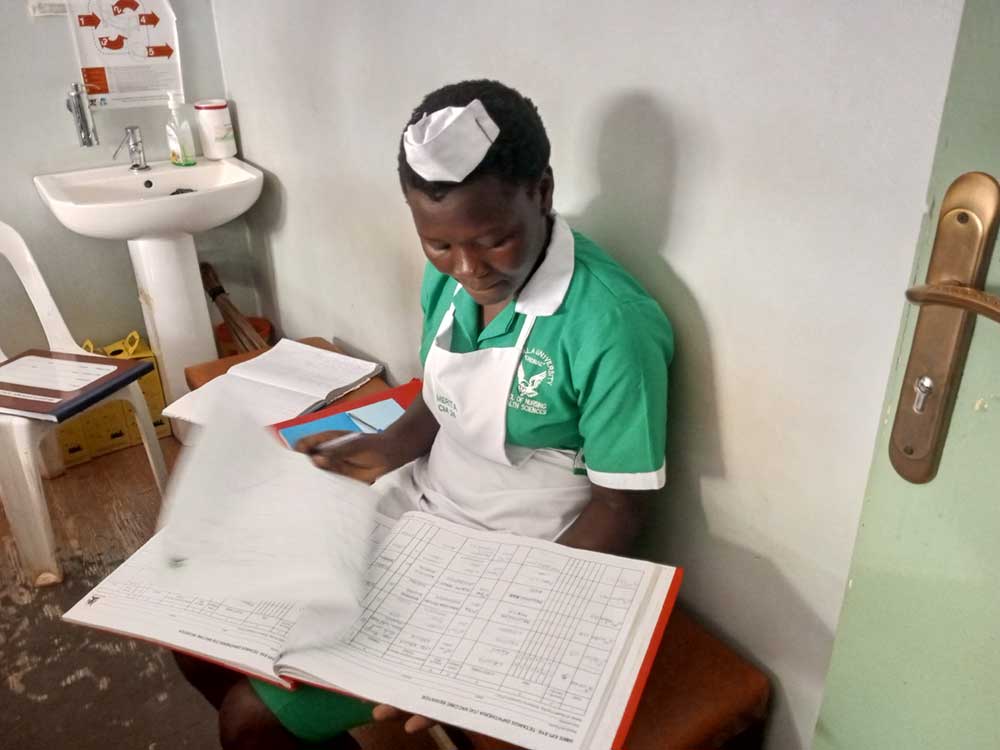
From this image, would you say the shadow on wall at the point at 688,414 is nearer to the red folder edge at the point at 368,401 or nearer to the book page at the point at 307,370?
the red folder edge at the point at 368,401

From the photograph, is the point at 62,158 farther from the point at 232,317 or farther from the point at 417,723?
the point at 417,723

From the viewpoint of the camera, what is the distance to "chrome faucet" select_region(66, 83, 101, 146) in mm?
2076

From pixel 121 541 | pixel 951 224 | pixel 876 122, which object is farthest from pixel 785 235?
pixel 121 541

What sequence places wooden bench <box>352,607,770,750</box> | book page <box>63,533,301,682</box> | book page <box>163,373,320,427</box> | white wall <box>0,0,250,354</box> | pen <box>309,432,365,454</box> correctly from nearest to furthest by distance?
book page <box>63,533,301,682</box>, wooden bench <box>352,607,770,750</box>, pen <box>309,432,365,454</box>, book page <box>163,373,320,427</box>, white wall <box>0,0,250,354</box>

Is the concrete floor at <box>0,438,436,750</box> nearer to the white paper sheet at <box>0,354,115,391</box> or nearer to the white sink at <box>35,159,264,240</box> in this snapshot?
the white paper sheet at <box>0,354,115,391</box>

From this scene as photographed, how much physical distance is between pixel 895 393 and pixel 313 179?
1566 mm

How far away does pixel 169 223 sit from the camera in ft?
6.46

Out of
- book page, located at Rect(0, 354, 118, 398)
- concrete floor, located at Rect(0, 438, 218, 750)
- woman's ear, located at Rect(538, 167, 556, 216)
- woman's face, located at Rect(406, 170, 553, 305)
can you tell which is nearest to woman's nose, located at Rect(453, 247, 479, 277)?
woman's face, located at Rect(406, 170, 553, 305)

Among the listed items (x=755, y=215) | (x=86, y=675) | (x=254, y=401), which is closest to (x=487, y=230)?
(x=755, y=215)

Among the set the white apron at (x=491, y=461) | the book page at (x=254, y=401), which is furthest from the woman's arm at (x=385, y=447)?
the book page at (x=254, y=401)

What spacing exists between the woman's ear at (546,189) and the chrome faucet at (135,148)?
169cm

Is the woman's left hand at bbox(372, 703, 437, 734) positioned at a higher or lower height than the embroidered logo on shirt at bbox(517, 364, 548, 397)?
lower

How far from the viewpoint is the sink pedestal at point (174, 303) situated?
2078mm

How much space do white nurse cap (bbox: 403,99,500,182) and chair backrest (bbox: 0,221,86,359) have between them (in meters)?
1.51
